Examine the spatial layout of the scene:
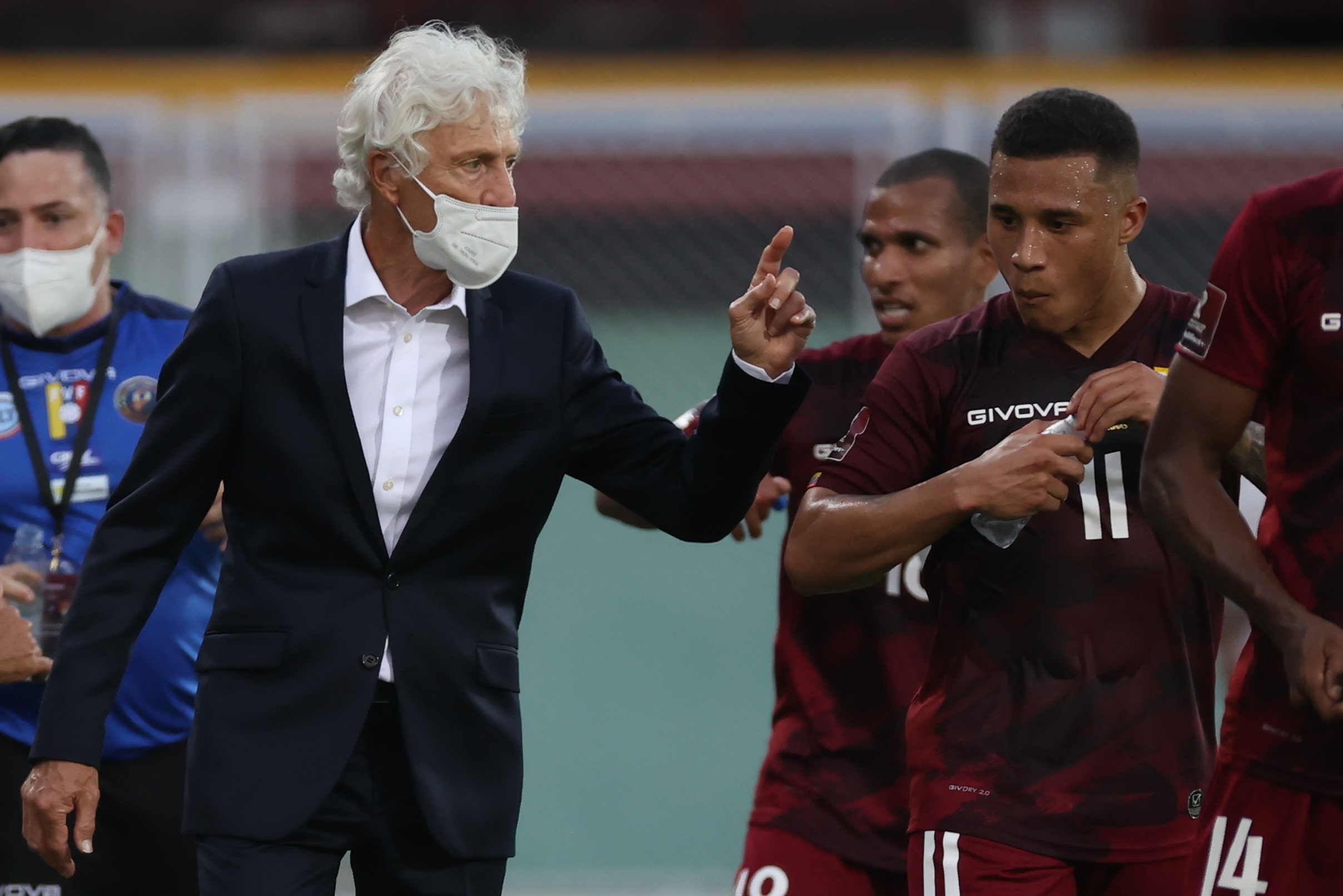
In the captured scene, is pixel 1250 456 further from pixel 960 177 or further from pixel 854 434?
pixel 960 177

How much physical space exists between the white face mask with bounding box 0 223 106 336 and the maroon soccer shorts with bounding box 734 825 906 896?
1999mm

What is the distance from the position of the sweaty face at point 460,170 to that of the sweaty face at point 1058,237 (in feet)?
2.95

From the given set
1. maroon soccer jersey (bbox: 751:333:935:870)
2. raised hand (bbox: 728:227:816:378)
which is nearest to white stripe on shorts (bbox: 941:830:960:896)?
maroon soccer jersey (bbox: 751:333:935:870)

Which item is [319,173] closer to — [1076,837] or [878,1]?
[878,1]

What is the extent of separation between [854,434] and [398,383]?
0.83m

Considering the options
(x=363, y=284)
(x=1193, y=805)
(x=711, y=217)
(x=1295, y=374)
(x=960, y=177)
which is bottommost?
(x=1193, y=805)

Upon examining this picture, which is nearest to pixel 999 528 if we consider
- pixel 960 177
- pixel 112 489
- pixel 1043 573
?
pixel 1043 573

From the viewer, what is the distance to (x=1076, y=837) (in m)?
3.18

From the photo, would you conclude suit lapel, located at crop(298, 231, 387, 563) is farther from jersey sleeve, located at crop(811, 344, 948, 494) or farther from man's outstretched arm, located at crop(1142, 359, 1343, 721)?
man's outstretched arm, located at crop(1142, 359, 1343, 721)

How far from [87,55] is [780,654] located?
895 cm

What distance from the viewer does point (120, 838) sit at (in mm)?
4031

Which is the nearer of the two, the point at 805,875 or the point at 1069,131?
the point at 1069,131

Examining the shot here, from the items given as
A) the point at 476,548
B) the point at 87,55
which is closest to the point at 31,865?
the point at 476,548

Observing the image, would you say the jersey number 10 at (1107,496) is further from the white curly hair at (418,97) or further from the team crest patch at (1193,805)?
the white curly hair at (418,97)
